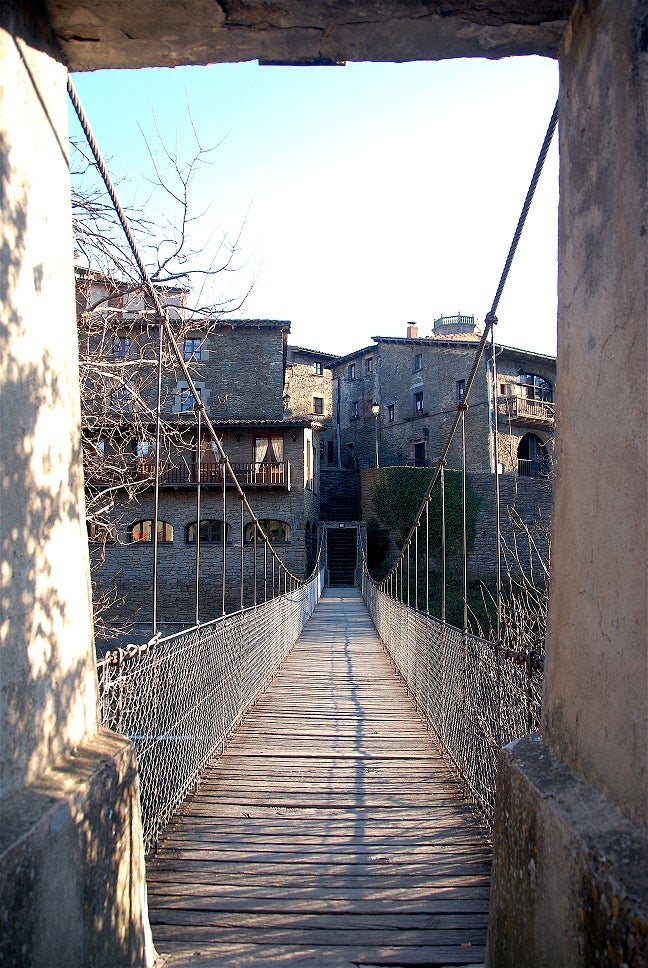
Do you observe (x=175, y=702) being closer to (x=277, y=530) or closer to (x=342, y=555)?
(x=277, y=530)

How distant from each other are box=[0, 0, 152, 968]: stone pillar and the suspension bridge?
362 mm

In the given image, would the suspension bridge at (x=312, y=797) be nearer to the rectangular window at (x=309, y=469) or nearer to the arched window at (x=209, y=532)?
the arched window at (x=209, y=532)

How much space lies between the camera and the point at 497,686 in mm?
3068

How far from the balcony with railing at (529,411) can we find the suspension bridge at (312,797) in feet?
77.3

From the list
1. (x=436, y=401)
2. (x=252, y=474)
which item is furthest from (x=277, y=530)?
(x=436, y=401)

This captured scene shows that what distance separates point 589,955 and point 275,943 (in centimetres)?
112

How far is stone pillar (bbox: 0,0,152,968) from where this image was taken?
1.43 m

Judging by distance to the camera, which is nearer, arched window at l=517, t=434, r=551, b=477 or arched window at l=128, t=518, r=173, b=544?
arched window at l=128, t=518, r=173, b=544

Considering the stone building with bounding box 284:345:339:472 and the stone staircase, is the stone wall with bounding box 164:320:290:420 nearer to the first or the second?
the stone staircase

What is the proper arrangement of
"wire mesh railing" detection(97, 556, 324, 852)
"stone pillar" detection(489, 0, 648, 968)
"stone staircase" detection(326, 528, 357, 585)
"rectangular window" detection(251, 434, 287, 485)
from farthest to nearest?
"stone staircase" detection(326, 528, 357, 585), "rectangular window" detection(251, 434, 287, 485), "wire mesh railing" detection(97, 556, 324, 852), "stone pillar" detection(489, 0, 648, 968)

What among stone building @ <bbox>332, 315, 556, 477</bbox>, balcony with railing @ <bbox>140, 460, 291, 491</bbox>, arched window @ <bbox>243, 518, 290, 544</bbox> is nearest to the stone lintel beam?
balcony with railing @ <bbox>140, 460, 291, 491</bbox>

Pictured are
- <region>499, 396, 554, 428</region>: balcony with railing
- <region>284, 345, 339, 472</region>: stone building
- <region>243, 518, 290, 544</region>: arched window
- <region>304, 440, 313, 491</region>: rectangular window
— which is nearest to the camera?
<region>243, 518, 290, 544</region>: arched window

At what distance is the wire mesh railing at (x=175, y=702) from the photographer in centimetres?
256

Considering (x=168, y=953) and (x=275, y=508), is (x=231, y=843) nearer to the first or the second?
(x=168, y=953)
